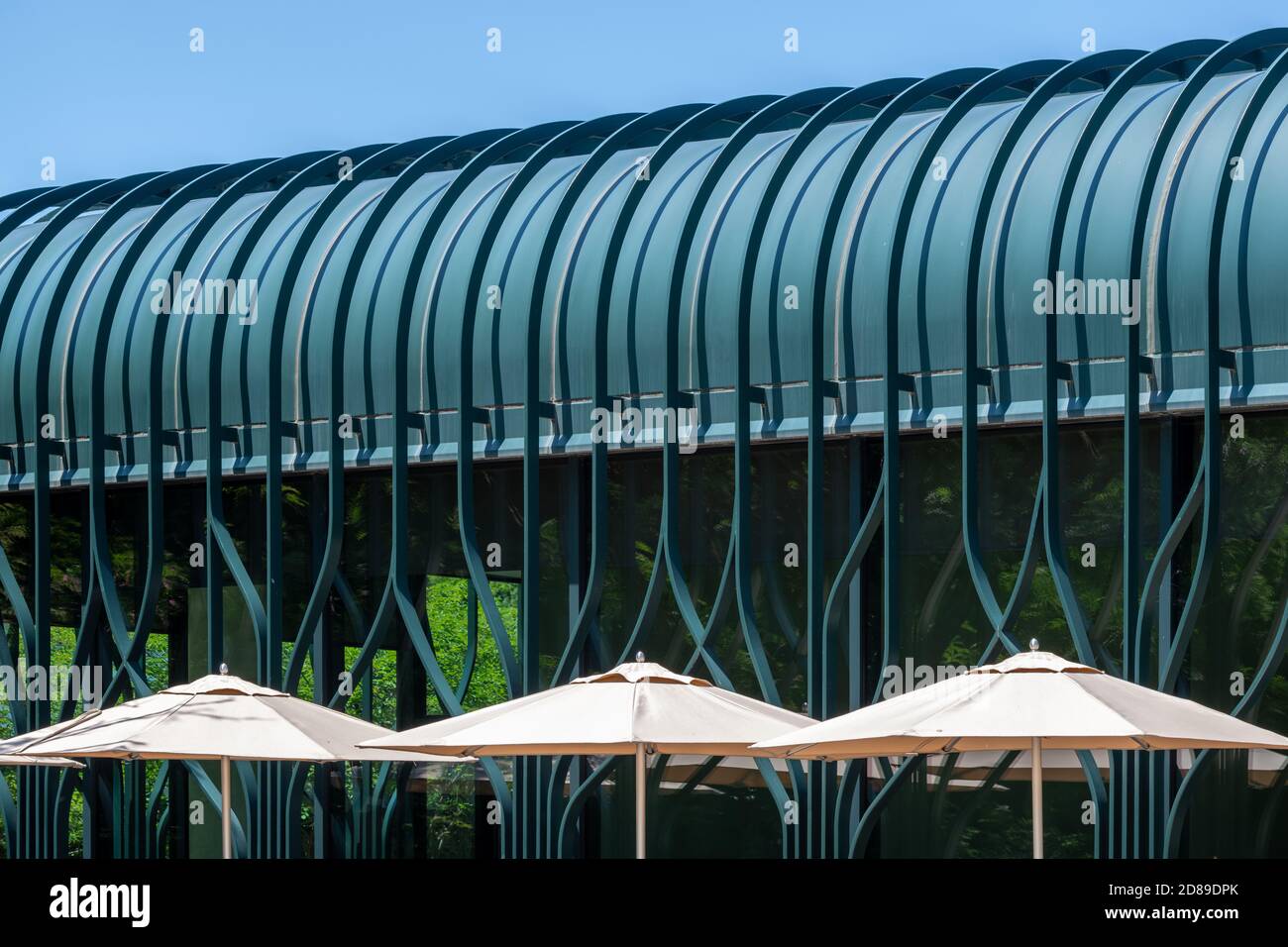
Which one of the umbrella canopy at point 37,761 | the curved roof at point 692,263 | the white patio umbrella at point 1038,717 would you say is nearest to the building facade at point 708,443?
the curved roof at point 692,263

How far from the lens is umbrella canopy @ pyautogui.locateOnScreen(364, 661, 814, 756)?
11.4 metres

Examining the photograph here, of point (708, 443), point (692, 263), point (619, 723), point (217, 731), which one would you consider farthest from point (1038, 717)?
point (692, 263)

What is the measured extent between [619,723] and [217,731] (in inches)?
126

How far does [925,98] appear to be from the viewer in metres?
17.0

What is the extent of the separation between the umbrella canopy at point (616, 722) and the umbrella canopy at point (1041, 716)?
1.83ft

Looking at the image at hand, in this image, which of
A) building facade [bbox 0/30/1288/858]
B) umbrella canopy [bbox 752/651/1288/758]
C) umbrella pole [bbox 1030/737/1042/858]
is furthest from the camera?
building facade [bbox 0/30/1288/858]

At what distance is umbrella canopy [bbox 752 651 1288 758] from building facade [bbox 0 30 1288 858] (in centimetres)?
228

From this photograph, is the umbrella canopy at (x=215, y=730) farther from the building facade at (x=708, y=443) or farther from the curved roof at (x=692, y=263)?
the curved roof at (x=692, y=263)

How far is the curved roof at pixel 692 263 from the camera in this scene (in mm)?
13984

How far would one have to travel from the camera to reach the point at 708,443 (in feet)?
50.4

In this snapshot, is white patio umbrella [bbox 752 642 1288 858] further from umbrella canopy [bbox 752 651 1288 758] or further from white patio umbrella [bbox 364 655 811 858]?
white patio umbrella [bbox 364 655 811 858]

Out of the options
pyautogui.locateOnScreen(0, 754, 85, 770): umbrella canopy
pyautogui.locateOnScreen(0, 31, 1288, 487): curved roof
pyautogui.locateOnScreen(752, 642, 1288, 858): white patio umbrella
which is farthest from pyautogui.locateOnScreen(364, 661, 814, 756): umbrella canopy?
pyautogui.locateOnScreen(0, 31, 1288, 487): curved roof

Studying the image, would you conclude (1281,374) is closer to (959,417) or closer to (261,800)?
(959,417)
